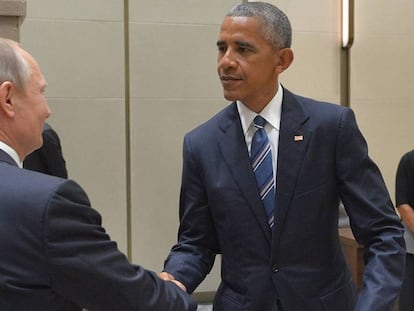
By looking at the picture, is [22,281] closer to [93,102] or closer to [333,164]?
[333,164]

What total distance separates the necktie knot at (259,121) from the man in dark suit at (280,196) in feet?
0.04

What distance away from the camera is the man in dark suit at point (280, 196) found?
1902mm

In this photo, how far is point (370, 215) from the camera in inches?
74.7

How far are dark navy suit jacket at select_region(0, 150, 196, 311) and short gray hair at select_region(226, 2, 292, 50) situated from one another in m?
0.87

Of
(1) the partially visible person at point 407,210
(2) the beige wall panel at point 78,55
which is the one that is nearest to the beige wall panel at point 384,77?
(1) the partially visible person at point 407,210

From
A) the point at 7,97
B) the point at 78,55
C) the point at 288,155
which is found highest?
the point at 78,55

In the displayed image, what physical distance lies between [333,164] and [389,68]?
3724mm

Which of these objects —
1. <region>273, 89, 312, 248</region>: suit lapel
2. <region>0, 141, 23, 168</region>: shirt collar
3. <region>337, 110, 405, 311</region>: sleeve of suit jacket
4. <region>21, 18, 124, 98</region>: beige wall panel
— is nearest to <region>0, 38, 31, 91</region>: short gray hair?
<region>0, 141, 23, 168</region>: shirt collar

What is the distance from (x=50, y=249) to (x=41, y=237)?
31 millimetres

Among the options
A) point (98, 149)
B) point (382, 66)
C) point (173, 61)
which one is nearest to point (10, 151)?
point (98, 149)

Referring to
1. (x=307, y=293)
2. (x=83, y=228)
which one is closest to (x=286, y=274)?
(x=307, y=293)

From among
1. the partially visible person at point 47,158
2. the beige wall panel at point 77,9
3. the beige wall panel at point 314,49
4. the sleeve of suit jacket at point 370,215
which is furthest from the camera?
the beige wall panel at point 314,49

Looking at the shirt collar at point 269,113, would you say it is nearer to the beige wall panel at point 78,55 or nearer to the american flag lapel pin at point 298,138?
the american flag lapel pin at point 298,138

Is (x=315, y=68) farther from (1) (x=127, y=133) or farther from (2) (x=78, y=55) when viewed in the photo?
(2) (x=78, y=55)
